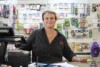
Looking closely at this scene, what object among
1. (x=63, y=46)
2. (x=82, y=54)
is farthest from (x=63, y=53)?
(x=82, y=54)

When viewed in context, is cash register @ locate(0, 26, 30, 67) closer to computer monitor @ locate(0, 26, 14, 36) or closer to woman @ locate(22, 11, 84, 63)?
computer monitor @ locate(0, 26, 14, 36)

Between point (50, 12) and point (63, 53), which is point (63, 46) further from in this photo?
point (50, 12)

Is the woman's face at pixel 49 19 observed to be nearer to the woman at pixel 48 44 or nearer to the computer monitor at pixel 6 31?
the woman at pixel 48 44

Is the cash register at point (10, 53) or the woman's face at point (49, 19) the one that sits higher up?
the woman's face at point (49, 19)

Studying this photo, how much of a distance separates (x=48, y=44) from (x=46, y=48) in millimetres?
63

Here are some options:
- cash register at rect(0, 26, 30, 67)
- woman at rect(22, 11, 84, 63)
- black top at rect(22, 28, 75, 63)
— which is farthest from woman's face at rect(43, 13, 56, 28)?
cash register at rect(0, 26, 30, 67)

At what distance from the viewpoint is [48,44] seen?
272 centimetres

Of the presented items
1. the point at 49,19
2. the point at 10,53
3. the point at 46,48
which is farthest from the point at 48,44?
the point at 10,53

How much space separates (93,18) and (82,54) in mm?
841

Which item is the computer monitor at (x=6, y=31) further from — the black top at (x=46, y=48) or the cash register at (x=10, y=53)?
the black top at (x=46, y=48)

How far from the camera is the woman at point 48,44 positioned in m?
2.66

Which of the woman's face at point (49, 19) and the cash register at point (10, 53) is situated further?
the woman's face at point (49, 19)

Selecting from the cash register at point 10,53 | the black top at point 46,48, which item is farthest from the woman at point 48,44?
the cash register at point 10,53

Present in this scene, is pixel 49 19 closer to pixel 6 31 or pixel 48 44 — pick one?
pixel 48 44
